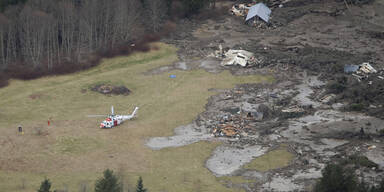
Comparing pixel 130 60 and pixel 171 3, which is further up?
pixel 171 3

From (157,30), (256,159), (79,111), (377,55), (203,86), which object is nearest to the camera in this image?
(256,159)

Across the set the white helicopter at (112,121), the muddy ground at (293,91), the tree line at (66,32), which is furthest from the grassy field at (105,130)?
the tree line at (66,32)

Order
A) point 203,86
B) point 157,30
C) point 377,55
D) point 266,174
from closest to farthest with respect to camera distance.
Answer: point 266,174 < point 203,86 < point 377,55 < point 157,30

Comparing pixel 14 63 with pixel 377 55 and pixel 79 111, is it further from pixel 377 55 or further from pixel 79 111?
pixel 377 55

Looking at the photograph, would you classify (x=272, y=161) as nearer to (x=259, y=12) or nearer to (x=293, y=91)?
(x=293, y=91)

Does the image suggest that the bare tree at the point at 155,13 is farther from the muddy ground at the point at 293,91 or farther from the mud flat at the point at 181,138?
the mud flat at the point at 181,138

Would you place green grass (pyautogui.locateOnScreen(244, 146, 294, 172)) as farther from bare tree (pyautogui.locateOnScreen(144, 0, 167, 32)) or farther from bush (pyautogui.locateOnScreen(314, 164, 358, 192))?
bare tree (pyautogui.locateOnScreen(144, 0, 167, 32))

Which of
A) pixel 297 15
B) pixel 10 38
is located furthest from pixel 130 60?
pixel 297 15
